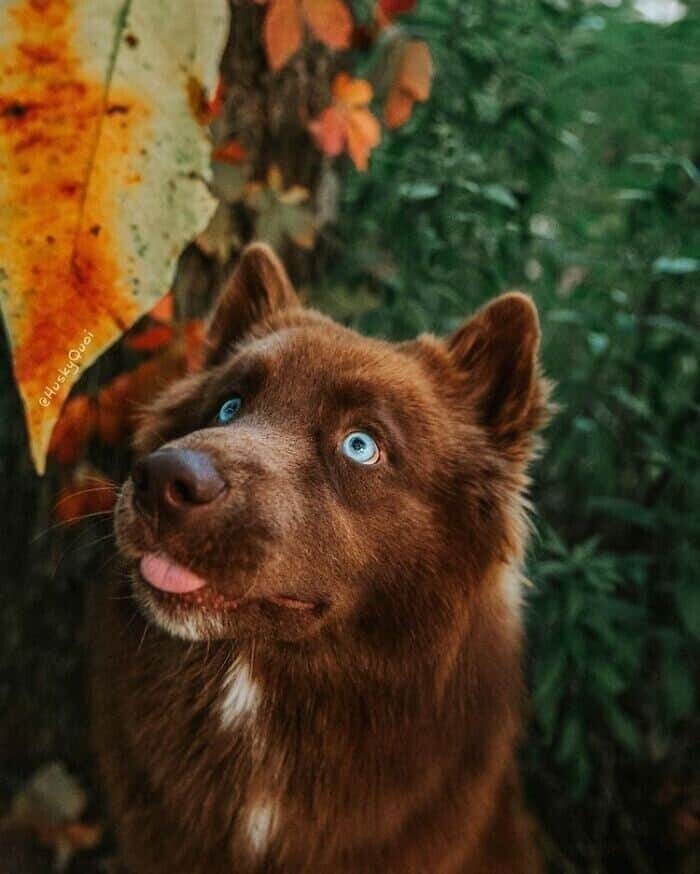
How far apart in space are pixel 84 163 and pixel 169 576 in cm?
83

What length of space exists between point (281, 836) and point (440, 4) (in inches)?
106

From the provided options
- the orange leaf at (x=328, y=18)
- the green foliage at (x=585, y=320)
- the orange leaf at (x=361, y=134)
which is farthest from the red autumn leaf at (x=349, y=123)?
the orange leaf at (x=328, y=18)

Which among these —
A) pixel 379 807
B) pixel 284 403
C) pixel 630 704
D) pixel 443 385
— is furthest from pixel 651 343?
pixel 379 807

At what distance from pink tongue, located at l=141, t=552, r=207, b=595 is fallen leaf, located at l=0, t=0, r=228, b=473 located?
303mm

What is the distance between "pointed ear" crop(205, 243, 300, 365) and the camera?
2.49 metres

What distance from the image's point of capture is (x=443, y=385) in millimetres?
2357

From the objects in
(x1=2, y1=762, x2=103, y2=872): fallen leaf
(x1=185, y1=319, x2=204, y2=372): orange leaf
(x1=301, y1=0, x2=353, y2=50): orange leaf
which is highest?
(x1=301, y1=0, x2=353, y2=50): orange leaf

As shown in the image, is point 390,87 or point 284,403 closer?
point 284,403

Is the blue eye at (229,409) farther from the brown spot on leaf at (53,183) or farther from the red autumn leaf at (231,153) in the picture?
the red autumn leaf at (231,153)

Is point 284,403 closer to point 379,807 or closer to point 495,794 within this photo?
point 379,807

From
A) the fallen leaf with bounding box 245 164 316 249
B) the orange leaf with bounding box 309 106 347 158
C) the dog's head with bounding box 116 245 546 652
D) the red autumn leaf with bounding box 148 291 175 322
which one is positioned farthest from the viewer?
the fallen leaf with bounding box 245 164 316 249

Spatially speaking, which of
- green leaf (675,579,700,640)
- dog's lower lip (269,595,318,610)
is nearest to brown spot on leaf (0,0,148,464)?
dog's lower lip (269,595,318,610)

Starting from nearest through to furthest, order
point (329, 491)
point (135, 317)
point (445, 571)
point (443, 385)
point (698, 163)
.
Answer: point (135, 317) → point (329, 491) → point (445, 571) → point (443, 385) → point (698, 163)

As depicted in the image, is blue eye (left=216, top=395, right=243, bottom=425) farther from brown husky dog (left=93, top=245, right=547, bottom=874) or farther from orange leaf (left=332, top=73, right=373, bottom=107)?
orange leaf (left=332, top=73, right=373, bottom=107)
